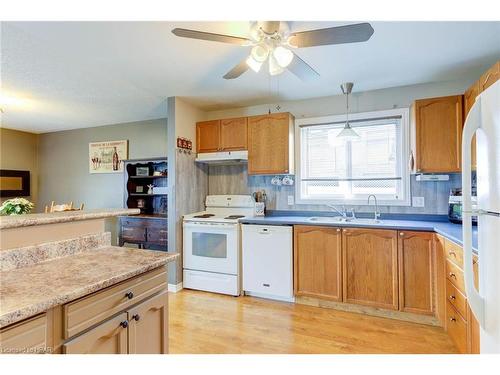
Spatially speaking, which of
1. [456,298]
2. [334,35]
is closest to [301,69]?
[334,35]

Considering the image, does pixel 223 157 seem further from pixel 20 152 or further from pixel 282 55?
pixel 20 152

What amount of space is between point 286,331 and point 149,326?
1380mm

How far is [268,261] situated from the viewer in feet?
9.51

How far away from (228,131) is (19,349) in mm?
2944

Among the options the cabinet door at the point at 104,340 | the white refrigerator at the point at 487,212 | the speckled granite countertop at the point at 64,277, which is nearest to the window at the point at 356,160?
the white refrigerator at the point at 487,212

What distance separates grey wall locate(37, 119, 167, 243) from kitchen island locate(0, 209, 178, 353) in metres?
3.14

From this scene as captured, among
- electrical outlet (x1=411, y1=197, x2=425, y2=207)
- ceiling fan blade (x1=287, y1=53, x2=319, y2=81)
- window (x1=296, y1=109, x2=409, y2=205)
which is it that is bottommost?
electrical outlet (x1=411, y1=197, x2=425, y2=207)

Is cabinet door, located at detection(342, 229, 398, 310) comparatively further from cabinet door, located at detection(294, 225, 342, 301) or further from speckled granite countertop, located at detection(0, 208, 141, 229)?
speckled granite countertop, located at detection(0, 208, 141, 229)

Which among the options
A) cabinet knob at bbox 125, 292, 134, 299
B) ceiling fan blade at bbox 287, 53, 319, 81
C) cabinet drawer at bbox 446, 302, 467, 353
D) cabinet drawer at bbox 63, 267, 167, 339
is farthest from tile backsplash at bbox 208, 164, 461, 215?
cabinet knob at bbox 125, 292, 134, 299

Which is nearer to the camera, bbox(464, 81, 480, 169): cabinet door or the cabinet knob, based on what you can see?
the cabinet knob

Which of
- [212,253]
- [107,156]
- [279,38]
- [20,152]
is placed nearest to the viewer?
[279,38]

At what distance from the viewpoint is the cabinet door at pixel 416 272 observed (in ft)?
7.68

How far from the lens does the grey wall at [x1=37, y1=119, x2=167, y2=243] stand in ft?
14.8

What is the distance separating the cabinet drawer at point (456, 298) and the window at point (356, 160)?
3.52 feet
